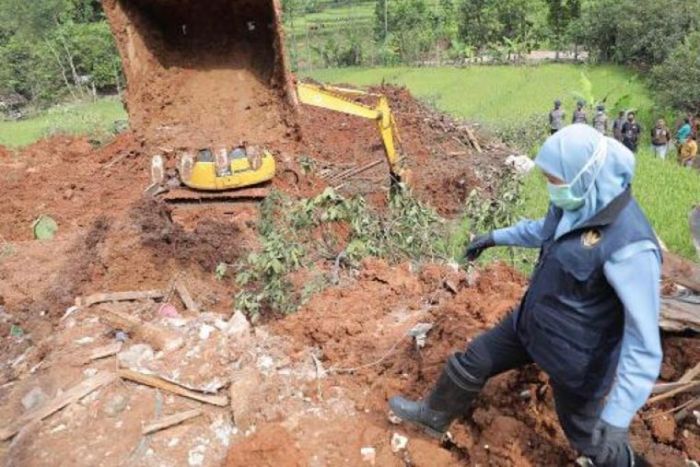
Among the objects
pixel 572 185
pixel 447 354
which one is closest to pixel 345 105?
pixel 447 354

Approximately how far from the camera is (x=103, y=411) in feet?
13.5

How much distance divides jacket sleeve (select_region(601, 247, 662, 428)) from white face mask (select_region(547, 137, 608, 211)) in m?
0.26

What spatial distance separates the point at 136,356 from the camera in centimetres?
460

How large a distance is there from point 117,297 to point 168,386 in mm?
1851

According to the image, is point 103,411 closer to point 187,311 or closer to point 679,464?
point 187,311

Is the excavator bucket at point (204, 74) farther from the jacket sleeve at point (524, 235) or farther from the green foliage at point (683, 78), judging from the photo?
the green foliage at point (683, 78)

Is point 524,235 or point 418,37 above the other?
point 524,235

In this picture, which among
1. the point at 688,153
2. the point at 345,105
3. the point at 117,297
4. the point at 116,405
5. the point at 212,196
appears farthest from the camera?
the point at 688,153

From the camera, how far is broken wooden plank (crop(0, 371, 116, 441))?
4129mm

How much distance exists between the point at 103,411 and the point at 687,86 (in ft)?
55.6

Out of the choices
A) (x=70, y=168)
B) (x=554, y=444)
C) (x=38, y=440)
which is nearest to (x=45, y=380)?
(x=38, y=440)

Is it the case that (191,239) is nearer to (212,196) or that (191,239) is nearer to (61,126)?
(212,196)

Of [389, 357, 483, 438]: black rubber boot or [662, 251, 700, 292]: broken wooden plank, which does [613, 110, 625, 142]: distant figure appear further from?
[389, 357, 483, 438]: black rubber boot

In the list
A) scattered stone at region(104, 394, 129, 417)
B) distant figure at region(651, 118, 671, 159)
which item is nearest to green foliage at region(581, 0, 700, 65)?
distant figure at region(651, 118, 671, 159)
